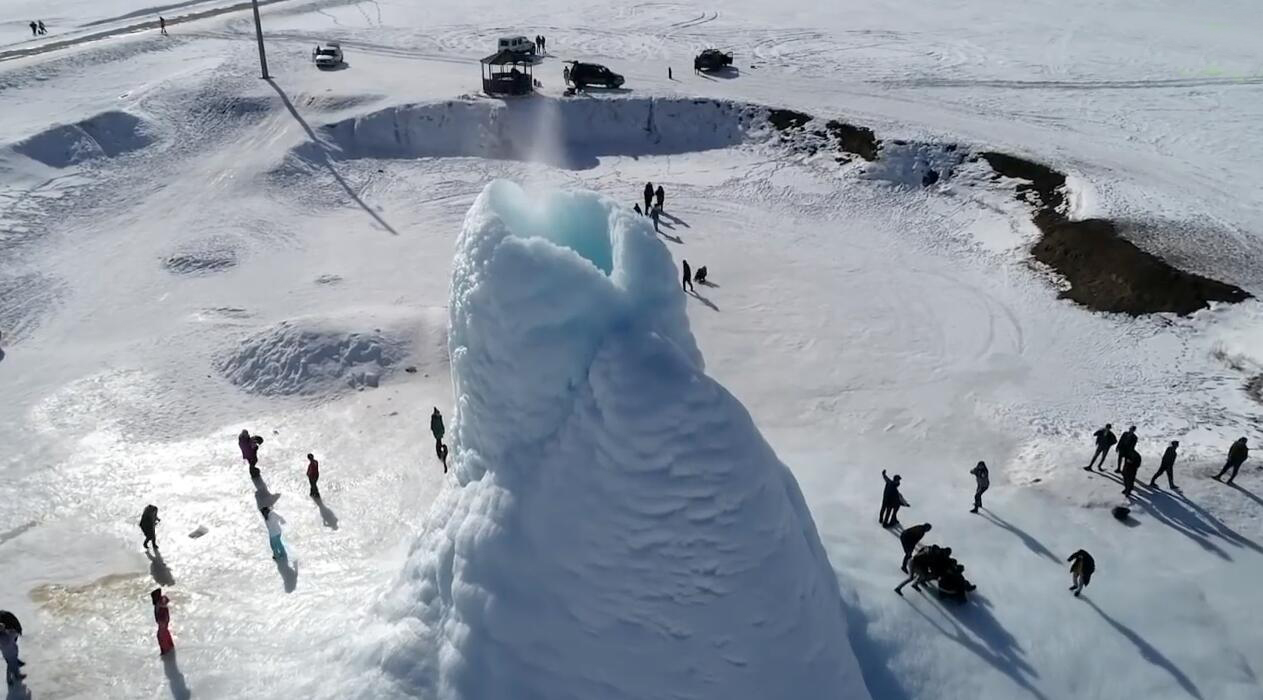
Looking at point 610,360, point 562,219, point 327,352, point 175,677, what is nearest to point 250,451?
point 327,352

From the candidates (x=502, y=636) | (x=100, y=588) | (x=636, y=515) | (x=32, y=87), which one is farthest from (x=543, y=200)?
(x=32, y=87)

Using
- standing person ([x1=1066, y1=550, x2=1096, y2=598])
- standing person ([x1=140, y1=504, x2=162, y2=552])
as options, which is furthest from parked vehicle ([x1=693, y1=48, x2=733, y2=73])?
standing person ([x1=140, y1=504, x2=162, y2=552])

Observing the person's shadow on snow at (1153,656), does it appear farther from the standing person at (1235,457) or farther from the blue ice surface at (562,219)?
the blue ice surface at (562,219)

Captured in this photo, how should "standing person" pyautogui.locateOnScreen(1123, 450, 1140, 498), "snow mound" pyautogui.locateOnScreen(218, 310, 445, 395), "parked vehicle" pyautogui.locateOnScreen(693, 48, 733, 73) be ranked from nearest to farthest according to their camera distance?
1. "standing person" pyautogui.locateOnScreen(1123, 450, 1140, 498)
2. "snow mound" pyautogui.locateOnScreen(218, 310, 445, 395)
3. "parked vehicle" pyautogui.locateOnScreen(693, 48, 733, 73)

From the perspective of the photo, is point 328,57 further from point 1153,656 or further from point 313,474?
point 1153,656

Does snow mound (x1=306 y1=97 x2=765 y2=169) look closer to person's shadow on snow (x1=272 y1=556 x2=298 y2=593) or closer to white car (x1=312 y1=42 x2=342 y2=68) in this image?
white car (x1=312 y1=42 x2=342 y2=68)

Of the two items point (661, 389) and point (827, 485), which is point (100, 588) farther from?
point (827, 485)
